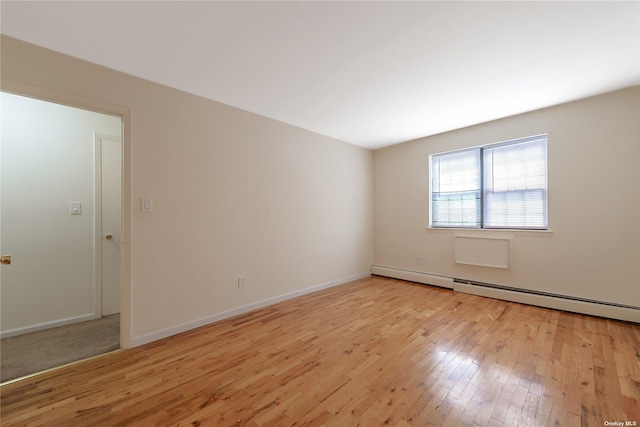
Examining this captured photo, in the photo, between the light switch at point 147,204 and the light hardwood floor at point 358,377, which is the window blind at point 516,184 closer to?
the light hardwood floor at point 358,377

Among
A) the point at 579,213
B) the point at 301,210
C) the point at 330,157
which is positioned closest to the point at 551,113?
the point at 579,213

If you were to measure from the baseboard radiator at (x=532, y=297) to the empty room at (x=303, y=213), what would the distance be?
0.08 ft

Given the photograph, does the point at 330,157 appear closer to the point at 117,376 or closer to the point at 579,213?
the point at 579,213

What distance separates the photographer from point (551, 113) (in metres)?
3.13

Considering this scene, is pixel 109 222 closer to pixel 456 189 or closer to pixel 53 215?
pixel 53 215

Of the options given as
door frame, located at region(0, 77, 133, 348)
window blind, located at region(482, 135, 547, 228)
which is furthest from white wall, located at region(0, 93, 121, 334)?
window blind, located at region(482, 135, 547, 228)

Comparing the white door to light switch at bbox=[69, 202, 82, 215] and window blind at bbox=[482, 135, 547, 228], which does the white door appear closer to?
light switch at bbox=[69, 202, 82, 215]

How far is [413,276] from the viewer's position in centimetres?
436

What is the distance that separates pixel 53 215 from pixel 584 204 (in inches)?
244

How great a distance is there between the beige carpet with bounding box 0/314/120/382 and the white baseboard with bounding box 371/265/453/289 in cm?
406

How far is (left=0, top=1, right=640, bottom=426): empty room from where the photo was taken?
64.3 inches

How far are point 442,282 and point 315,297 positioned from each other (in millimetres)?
2145

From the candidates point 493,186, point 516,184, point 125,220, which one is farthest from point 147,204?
point 516,184

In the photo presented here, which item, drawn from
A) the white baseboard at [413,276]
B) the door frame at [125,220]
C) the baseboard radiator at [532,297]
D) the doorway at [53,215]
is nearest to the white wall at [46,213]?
the doorway at [53,215]
